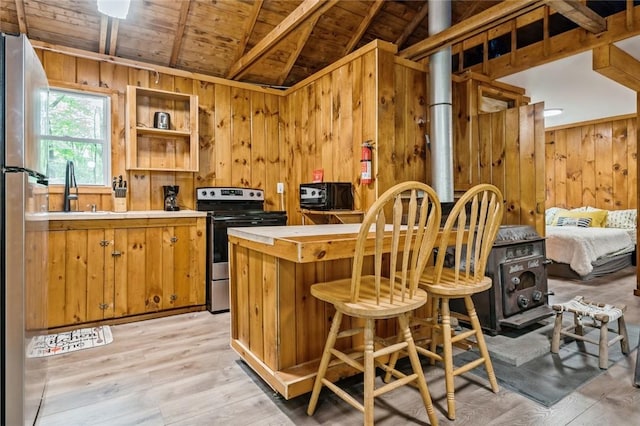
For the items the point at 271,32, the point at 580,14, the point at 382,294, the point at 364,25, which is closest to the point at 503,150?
the point at 580,14

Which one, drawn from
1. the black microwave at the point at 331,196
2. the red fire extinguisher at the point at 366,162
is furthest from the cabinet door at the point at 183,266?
the red fire extinguisher at the point at 366,162

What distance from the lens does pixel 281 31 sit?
3361 mm

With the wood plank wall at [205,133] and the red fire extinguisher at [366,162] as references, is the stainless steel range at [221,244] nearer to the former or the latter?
the wood plank wall at [205,133]

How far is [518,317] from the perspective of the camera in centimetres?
286

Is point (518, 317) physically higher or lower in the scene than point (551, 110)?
lower

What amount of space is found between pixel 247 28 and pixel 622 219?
21.5 ft

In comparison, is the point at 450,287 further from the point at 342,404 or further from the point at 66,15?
the point at 66,15

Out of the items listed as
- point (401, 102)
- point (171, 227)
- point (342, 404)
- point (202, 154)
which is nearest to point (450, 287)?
point (342, 404)

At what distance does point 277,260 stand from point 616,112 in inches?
276

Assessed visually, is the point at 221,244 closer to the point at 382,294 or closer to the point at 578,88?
the point at 382,294

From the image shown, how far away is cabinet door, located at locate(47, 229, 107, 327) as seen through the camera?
2.94 meters

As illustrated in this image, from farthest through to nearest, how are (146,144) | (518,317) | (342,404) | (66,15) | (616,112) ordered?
(616,112) → (146,144) → (66,15) → (518,317) → (342,404)

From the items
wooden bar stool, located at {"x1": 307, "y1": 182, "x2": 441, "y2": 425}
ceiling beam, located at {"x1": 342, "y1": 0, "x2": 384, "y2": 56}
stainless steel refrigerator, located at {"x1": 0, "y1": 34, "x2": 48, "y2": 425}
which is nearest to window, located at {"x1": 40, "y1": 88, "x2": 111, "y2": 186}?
stainless steel refrigerator, located at {"x1": 0, "y1": 34, "x2": 48, "y2": 425}

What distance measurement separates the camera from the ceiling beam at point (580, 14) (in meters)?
2.68
